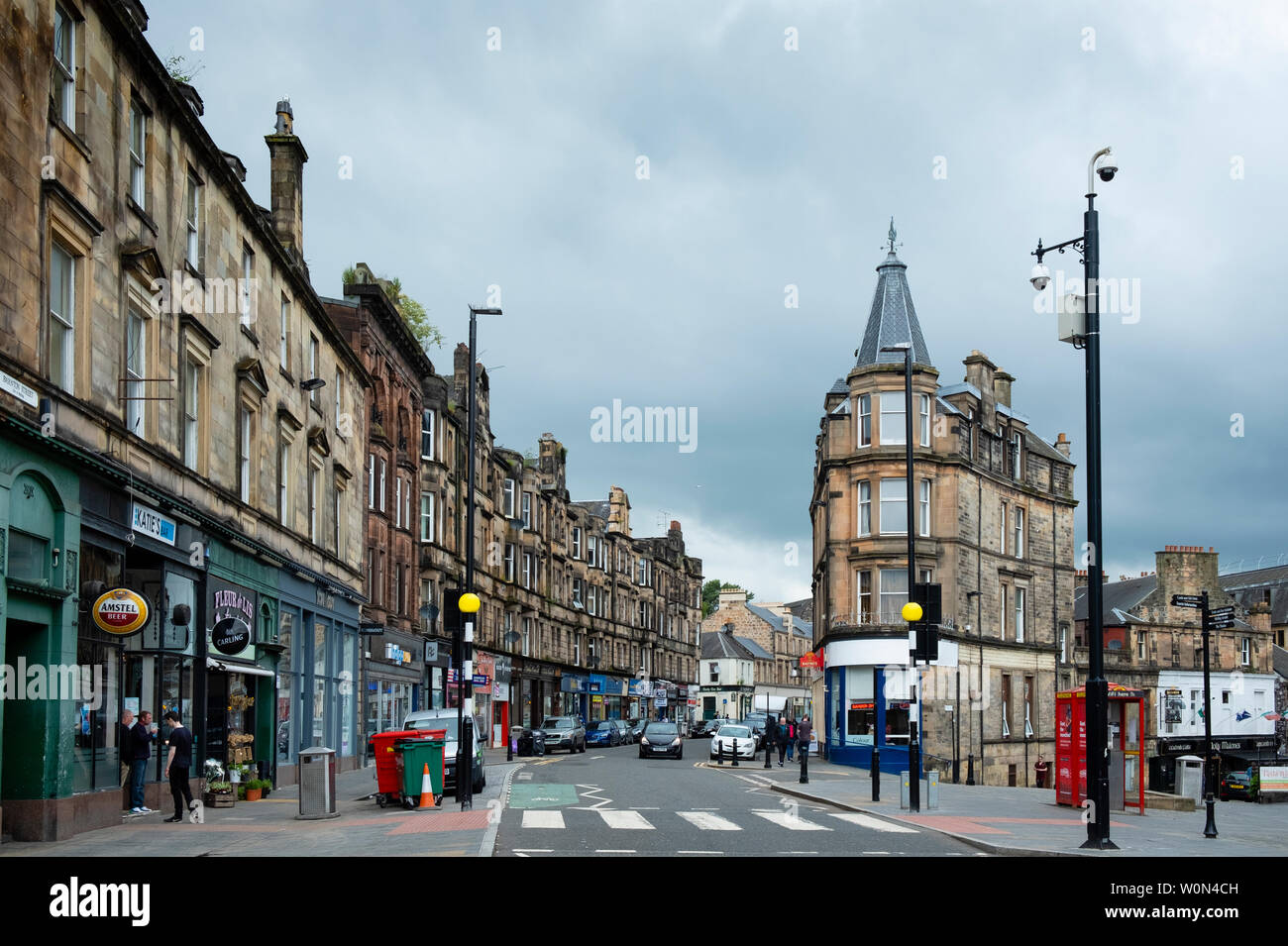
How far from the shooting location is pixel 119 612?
17562 mm

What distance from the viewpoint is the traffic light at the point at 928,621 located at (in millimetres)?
23375

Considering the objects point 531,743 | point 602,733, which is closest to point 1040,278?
point 531,743

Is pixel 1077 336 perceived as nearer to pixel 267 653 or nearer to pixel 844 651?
pixel 267 653

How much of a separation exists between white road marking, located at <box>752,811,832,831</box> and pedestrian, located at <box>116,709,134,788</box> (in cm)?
1003

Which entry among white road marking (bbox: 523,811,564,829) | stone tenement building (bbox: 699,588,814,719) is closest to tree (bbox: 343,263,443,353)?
white road marking (bbox: 523,811,564,829)

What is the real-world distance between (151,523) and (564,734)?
122ft

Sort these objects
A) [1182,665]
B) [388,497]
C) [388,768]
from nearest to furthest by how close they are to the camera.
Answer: [388,768] < [388,497] < [1182,665]

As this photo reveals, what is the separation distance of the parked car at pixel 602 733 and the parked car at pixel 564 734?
8.10m

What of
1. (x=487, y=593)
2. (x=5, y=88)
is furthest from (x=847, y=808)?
(x=487, y=593)

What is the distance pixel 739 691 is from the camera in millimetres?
125125

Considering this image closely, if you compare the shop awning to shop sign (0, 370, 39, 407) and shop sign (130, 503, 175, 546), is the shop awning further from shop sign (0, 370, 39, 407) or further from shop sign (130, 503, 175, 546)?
shop sign (0, 370, 39, 407)

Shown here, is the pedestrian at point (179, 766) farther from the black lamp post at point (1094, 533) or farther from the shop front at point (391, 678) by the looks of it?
the shop front at point (391, 678)

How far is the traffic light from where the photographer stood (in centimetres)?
2338

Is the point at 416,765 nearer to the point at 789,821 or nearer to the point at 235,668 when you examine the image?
the point at 235,668
